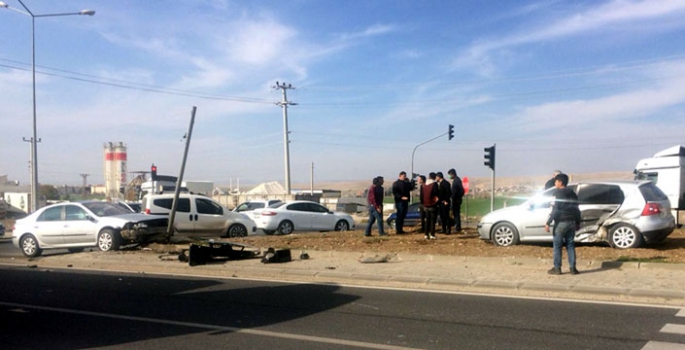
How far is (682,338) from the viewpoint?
6.28 m

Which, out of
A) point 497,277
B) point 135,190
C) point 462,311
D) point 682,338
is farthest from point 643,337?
point 135,190

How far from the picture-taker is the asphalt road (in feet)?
20.9

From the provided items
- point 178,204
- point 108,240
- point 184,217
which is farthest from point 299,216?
point 108,240

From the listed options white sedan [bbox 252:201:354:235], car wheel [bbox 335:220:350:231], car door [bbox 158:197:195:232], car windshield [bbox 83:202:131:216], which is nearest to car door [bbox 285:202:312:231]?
white sedan [bbox 252:201:354:235]

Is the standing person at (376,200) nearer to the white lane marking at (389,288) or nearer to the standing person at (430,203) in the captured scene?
the standing person at (430,203)

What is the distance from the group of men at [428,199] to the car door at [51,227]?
8369 mm

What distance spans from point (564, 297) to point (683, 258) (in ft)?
12.6

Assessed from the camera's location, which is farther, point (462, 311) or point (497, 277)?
point (497, 277)

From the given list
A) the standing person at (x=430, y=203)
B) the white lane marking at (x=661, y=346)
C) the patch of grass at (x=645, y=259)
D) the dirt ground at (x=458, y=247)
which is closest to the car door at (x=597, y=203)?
the dirt ground at (x=458, y=247)

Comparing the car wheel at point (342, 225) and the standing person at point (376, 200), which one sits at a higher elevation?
the standing person at point (376, 200)

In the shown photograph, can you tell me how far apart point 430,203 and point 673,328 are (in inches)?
317

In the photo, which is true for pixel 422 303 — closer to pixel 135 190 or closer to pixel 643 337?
pixel 643 337

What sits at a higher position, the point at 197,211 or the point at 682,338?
the point at 197,211

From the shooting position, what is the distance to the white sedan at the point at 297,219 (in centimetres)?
2150
